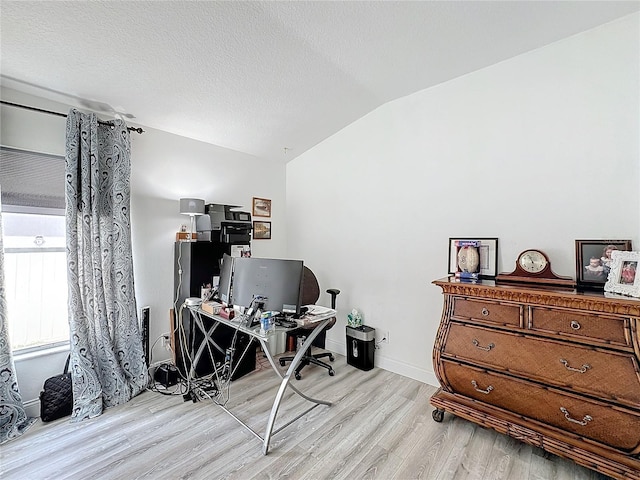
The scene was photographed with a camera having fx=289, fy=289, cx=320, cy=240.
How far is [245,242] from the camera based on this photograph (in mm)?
3107

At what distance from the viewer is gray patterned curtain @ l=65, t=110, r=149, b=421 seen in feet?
7.52

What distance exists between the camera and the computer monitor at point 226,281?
2.43m

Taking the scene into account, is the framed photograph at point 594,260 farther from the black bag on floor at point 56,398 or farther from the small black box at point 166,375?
the black bag on floor at point 56,398

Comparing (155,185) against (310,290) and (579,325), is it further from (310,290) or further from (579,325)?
(579,325)

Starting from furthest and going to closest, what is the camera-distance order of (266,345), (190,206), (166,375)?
1. (190,206)
2. (166,375)
3. (266,345)

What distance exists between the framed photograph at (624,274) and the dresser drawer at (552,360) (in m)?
0.37

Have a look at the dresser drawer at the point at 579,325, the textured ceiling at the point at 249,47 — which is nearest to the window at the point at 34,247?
the textured ceiling at the point at 249,47

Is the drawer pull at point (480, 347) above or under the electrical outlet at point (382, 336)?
above

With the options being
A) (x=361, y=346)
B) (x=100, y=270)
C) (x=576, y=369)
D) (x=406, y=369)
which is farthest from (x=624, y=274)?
(x=100, y=270)

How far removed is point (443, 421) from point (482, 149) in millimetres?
2269

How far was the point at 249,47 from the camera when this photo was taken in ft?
6.91

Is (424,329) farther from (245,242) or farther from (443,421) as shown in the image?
(245,242)

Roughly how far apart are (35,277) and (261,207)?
228cm

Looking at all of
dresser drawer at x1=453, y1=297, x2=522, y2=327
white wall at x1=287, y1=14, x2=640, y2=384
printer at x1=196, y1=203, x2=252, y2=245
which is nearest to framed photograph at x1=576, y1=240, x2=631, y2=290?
white wall at x1=287, y1=14, x2=640, y2=384
